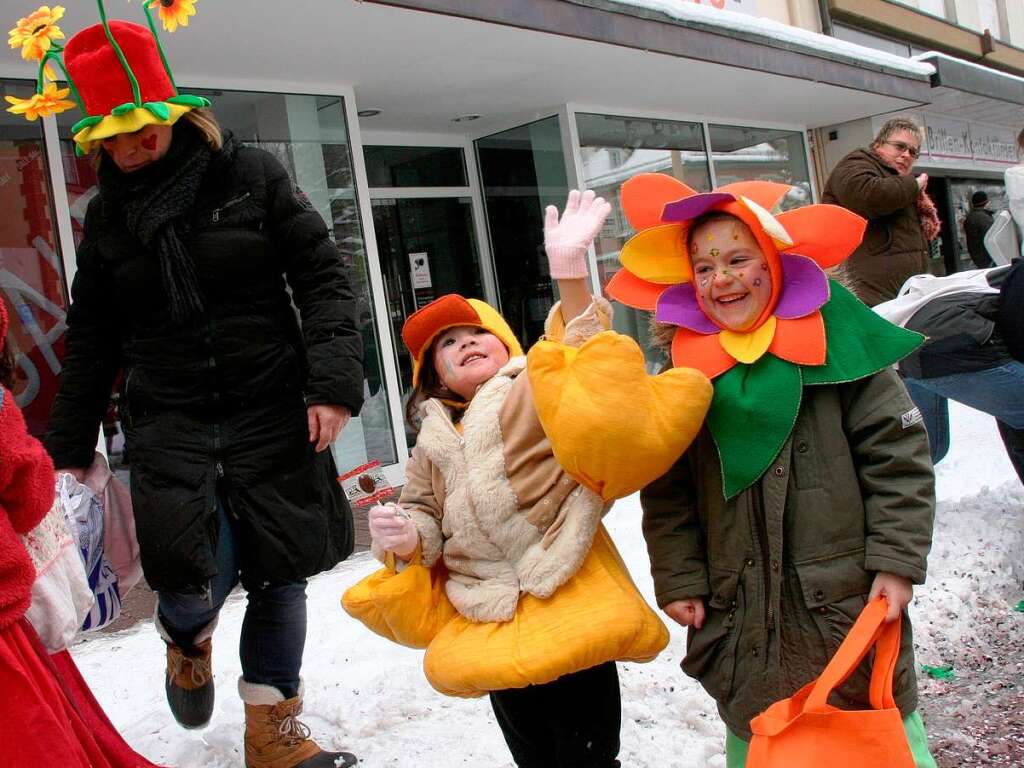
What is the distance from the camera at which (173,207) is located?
2492 millimetres

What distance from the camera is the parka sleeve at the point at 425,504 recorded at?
2.16 metres

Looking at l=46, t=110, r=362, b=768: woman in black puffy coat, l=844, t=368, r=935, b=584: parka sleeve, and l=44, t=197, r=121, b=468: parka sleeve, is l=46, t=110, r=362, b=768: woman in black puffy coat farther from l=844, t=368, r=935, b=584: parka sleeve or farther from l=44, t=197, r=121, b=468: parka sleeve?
l=844, t=368, r=935, b=584: parka sleeve

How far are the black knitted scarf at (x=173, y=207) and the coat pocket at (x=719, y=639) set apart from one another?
4.98ft

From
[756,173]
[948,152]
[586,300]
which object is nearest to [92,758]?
[586,300]

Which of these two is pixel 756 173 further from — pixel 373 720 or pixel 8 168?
pixel 373 720

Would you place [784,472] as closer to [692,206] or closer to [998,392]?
[692,206]

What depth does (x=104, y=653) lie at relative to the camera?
13.2 feet

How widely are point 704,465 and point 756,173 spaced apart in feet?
32.2

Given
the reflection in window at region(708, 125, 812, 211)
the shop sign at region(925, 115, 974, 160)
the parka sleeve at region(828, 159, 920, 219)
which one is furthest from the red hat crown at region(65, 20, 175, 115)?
the shop sign at region(925, 115, 974, 160)

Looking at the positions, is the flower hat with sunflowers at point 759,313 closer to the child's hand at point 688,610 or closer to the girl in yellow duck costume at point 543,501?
the girl in yellow duck costume at point 543,501

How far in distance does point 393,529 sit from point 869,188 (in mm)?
4058

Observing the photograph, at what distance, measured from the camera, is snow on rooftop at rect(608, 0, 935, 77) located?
22.8 ft

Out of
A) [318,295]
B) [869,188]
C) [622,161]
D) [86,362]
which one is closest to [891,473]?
[318,295]

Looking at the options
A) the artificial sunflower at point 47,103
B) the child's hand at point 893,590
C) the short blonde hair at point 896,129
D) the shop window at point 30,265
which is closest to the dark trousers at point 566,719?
the child's hand at point 893,590
